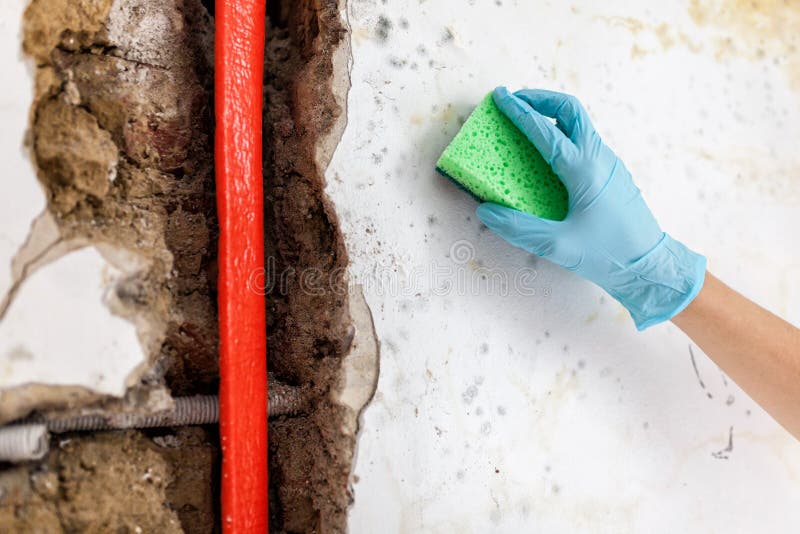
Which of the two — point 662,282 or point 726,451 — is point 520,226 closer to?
point 662,282

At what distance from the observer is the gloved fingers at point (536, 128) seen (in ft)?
4.17

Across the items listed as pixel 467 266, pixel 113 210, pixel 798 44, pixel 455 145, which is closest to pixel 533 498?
pixel 467 266

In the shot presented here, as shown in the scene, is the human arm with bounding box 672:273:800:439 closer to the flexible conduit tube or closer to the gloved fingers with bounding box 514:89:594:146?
the gloved fingers with bounding box 514:89:594:146

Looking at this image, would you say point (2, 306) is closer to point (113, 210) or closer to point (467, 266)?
point (113, 210)

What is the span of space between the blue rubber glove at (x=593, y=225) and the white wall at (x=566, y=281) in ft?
0.40

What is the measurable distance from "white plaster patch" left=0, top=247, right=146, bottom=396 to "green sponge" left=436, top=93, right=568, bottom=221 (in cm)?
68

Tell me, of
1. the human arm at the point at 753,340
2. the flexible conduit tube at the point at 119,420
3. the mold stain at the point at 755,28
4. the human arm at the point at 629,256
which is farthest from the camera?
the mold stain at the point at 755,28

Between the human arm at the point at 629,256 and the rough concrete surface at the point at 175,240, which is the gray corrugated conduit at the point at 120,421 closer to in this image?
the rough concrete surface at the point at 175,240

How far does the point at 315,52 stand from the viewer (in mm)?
→ 1327

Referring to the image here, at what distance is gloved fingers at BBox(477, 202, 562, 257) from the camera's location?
4.19ft

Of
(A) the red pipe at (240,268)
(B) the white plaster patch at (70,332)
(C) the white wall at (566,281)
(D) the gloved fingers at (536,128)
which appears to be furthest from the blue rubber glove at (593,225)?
(B) the white plaster patch at (70,332)

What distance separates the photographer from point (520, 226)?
50.4 inches

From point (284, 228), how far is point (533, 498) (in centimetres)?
81

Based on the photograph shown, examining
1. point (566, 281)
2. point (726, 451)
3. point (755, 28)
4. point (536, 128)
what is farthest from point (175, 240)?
point (755, 28)
